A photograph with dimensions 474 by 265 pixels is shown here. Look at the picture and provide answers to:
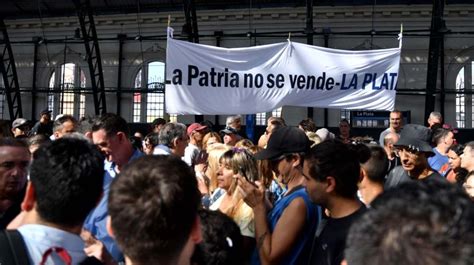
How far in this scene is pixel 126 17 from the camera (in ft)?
71.8

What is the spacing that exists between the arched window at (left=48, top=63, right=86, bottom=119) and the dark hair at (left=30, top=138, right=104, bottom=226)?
842 inches

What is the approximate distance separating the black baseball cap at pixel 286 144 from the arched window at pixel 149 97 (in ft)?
61.4

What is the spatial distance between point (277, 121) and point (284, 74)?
102 cm

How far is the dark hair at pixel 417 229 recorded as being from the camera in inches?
37.5

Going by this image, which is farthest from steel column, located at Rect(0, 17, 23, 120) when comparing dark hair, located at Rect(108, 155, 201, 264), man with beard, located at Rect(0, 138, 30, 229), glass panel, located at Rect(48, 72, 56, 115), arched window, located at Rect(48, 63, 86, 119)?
dark hair, located at Rect(108, 155, 201, 264)

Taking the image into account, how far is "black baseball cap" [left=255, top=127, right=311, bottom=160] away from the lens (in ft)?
11.4

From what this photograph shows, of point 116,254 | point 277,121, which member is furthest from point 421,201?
point 277,121

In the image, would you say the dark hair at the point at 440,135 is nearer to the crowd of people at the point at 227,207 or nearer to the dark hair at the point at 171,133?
the crowd of people at the point at 227,207

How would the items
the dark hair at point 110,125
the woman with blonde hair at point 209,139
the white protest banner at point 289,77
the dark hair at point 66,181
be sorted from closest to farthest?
1. the dark hair at point 66,181
2. the dark hair at point 110,125
3. the woman with blonde hair at point 209,139
4. the white protest banner at point 289,77

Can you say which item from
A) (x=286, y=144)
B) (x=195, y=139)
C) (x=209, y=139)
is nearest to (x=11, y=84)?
(x=195, y=139)

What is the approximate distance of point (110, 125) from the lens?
428cm

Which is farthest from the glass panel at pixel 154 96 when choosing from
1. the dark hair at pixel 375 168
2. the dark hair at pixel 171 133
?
the dark hair at pixel 375 168

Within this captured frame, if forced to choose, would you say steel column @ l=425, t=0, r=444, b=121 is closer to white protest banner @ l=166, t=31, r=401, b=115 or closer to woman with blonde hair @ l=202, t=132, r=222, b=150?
white protest banner @ l=166, t=31, r=401, b=115

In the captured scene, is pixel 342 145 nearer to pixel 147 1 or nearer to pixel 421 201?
pixel 421 201
